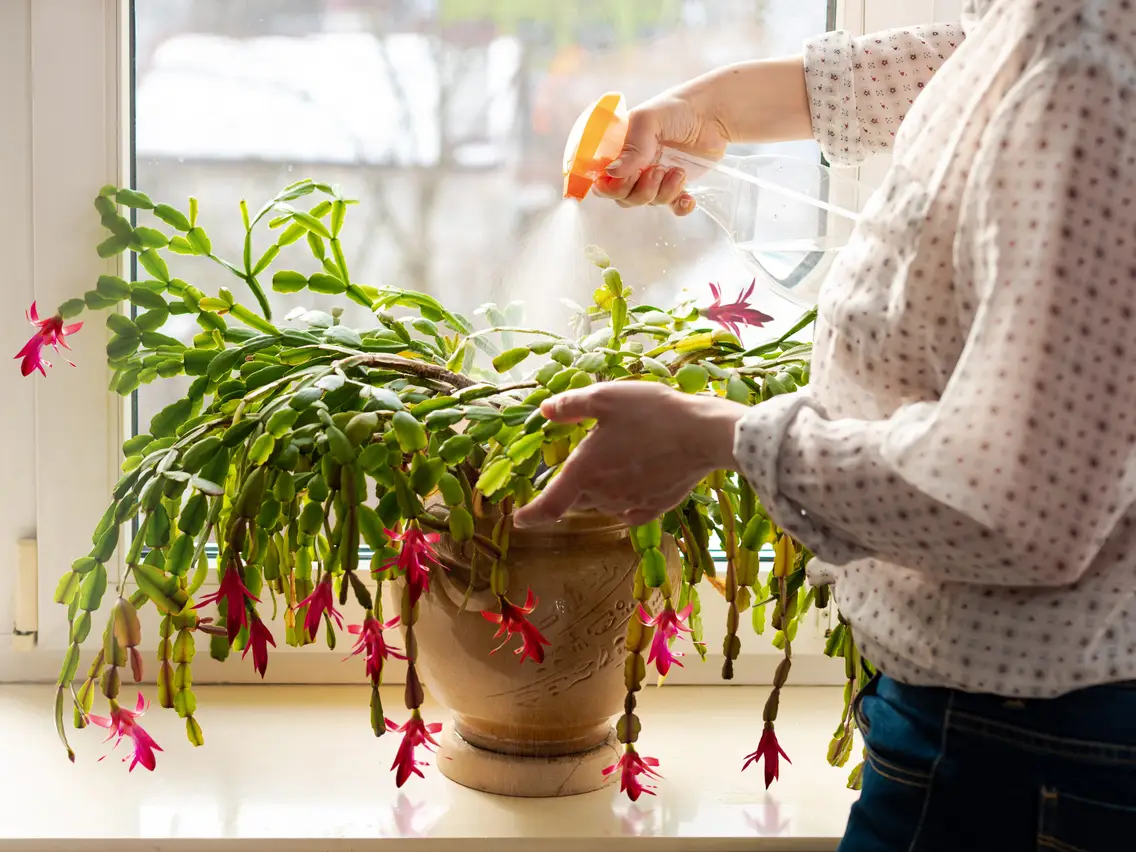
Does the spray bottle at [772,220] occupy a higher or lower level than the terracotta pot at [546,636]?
higher

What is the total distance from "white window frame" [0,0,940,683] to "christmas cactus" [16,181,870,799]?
0.55 ft

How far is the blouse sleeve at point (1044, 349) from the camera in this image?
1.77 ft

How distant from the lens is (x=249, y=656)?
140 cm

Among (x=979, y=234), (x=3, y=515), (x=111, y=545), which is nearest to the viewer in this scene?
(x=979, y=234)

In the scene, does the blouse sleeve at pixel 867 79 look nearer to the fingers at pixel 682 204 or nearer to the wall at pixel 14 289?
the fingers at pixel 682 204

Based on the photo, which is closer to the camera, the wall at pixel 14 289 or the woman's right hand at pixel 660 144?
the woman's right hand at pixel 660 144

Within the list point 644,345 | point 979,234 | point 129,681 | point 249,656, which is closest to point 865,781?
point 979,234

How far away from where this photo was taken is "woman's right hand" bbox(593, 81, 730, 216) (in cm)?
106

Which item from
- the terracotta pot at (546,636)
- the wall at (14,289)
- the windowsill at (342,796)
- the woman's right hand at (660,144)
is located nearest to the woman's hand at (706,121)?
the woman's right hand at (660,144)

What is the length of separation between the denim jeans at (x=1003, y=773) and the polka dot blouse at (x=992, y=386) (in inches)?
1.3

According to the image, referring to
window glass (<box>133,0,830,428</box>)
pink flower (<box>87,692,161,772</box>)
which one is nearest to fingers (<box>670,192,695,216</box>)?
window glass (<box>133,0,830,428</box>)

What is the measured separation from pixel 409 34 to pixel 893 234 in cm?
88

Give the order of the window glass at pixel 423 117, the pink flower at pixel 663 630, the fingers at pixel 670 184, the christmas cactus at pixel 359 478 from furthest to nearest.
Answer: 1. the window glass at pixel 423 117
2. the fingers at pixel 670 184
3. the pink flower at pixel 663 630
4. the christmas cactus at pixel 359 478

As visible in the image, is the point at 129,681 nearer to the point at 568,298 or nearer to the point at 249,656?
the point at 249,656
